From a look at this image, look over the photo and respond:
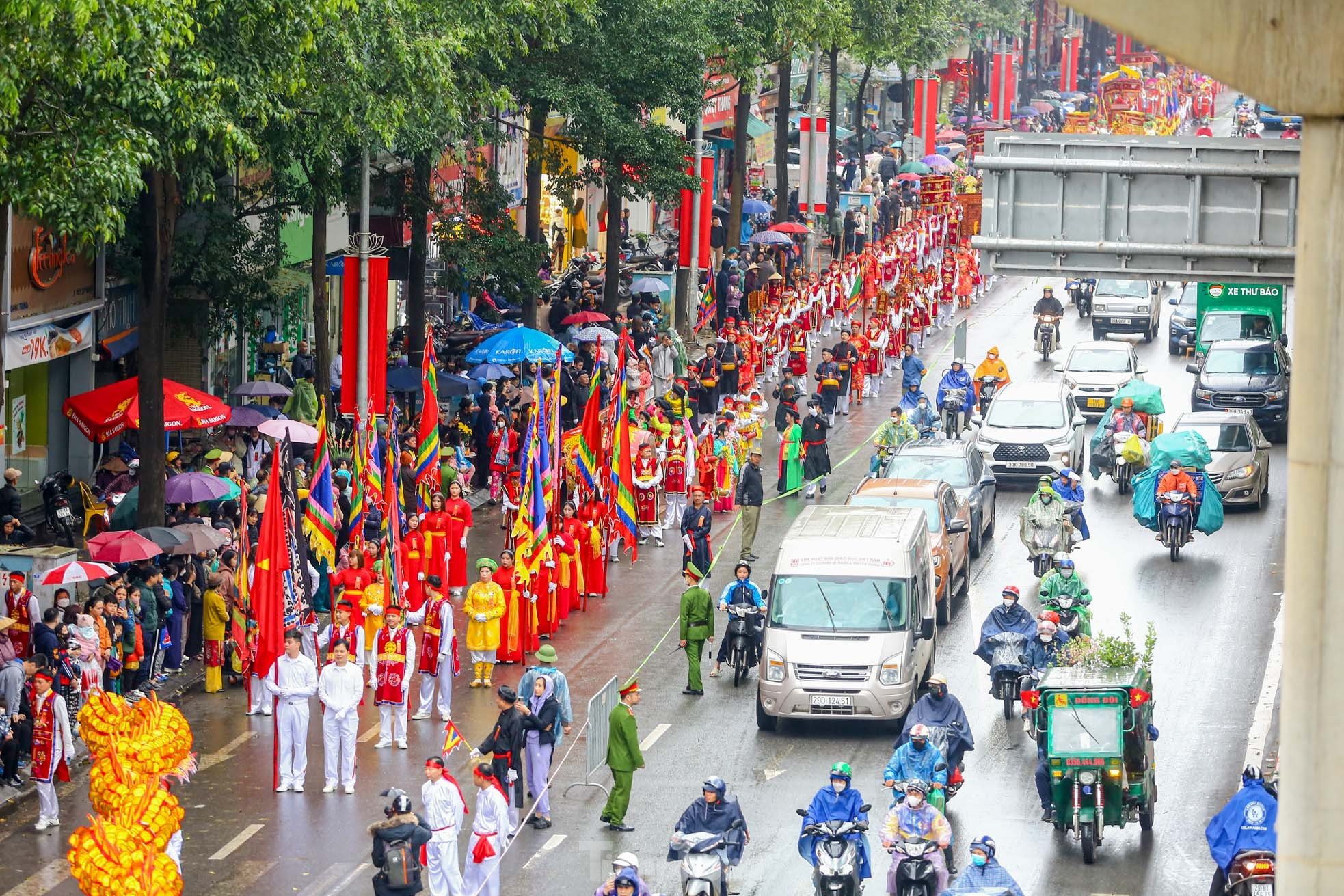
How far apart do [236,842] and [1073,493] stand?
1496 cm

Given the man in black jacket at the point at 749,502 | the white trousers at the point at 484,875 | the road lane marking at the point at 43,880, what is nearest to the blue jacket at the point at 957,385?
the man in black jacket at the point at 749,502

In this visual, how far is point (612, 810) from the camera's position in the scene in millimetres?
20812

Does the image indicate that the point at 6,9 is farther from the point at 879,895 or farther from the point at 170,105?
the point at 879,895

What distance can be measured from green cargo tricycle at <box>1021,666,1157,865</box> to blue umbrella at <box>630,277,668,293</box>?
30.5m

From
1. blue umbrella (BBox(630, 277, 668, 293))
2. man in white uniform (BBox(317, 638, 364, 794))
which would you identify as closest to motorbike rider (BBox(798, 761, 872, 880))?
man in white uniform (BBox(317, 638, 364, 794))

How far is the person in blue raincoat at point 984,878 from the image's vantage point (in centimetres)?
1708

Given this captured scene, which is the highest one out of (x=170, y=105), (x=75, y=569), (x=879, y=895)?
(x=170, y=105)

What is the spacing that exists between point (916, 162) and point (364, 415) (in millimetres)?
45858

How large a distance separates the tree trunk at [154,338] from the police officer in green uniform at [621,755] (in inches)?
368

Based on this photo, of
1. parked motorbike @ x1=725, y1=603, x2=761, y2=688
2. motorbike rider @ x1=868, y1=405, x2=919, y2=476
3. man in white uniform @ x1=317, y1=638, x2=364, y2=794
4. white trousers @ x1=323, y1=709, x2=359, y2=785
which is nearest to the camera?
man in white uniform @ x1=317, y1=638, x2=364, y2=794

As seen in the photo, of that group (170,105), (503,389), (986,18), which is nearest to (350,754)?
(170,105)

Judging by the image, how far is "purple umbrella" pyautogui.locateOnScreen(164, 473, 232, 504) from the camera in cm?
2839

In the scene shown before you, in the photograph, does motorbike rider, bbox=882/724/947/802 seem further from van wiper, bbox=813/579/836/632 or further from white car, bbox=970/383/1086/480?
white car, bbox=970/383/1086/480

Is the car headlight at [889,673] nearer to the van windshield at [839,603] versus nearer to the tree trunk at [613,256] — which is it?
the van windshield at [839,603]
